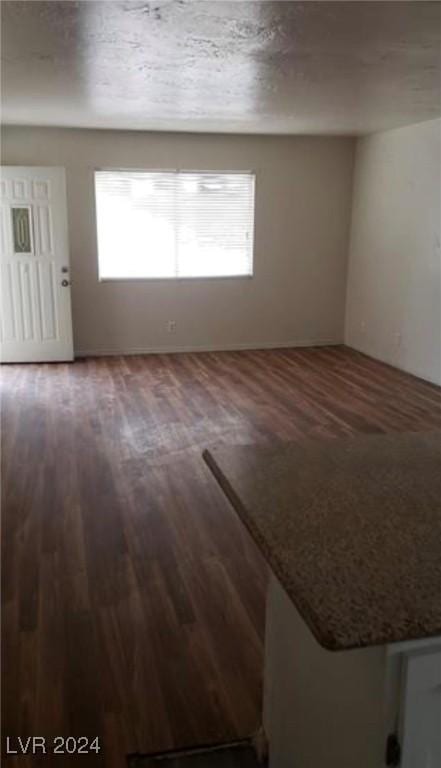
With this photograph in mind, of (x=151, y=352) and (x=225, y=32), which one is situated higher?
(x=225, y=32)

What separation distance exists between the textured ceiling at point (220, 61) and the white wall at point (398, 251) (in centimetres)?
53

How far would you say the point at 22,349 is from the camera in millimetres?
6613

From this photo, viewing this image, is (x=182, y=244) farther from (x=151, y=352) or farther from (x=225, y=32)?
(x=225, y=32)

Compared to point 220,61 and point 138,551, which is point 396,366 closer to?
point 220,61

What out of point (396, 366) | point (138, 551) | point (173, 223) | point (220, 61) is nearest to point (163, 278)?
point (173, 223)

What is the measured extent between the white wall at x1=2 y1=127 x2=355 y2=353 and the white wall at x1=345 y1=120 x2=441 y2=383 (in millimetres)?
280

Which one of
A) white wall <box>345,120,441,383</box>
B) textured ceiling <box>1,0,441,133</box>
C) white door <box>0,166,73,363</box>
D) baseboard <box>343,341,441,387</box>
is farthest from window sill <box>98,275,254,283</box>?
textured ceiling <box>1,0,441,133</box>

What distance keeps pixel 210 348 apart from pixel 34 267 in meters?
2.18

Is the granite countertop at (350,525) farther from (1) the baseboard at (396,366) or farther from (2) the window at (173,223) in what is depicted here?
(2) the window at (173,223)

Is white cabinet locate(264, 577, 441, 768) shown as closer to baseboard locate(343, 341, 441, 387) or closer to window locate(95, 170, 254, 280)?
baseboard locate(343, 341, 441, 387)

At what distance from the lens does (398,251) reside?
21.2 ft

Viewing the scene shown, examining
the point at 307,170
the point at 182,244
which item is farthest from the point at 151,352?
the point at 307,170

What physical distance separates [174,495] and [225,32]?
241 cm

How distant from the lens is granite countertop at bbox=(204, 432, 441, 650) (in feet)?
3.10
